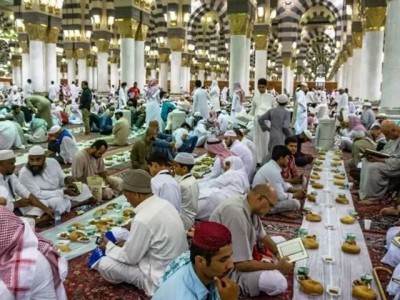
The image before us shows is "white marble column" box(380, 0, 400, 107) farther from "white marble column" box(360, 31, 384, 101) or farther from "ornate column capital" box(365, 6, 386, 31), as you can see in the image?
"white marble column" box(360, 31, 384, 101)

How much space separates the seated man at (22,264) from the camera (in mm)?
1743

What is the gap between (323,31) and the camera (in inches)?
1355

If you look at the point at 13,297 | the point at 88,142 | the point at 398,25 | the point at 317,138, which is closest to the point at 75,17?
the point at 88,142

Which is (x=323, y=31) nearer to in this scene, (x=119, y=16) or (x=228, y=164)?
(x=119, y=16)

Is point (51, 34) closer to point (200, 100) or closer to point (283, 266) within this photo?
point (200, 100)

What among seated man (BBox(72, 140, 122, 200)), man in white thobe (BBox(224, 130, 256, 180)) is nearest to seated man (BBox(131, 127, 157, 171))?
seated man (BBox(72, 140, 122, 200))

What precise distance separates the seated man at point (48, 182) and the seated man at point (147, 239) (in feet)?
5.59

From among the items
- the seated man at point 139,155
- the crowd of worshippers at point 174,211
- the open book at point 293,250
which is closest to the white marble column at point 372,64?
the crowd of worshippers at point 174,211

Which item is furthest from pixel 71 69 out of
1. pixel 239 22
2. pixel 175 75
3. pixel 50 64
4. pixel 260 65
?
pixel 239 22

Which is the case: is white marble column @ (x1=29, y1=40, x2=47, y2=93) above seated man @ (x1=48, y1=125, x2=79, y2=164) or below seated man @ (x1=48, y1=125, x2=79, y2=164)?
above

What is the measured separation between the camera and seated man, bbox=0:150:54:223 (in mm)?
3732

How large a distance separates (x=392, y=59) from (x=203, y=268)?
710cm

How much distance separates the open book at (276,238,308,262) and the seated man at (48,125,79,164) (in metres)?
4.56

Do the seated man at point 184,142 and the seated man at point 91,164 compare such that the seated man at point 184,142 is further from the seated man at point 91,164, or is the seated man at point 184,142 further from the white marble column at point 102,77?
the white marble column at point 102,77
